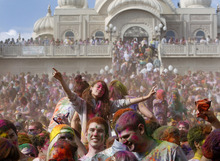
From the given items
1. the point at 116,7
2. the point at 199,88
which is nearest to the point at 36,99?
the point at 199,88

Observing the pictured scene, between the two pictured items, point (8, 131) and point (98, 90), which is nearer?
point (8, 131)

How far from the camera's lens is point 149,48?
1133 inches

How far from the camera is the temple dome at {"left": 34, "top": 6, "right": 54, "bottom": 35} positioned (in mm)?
44875

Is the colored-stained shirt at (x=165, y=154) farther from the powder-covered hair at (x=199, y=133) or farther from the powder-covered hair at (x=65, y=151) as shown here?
the powder-covered hair at (x=199, y=133)

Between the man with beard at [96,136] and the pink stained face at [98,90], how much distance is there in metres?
0.78

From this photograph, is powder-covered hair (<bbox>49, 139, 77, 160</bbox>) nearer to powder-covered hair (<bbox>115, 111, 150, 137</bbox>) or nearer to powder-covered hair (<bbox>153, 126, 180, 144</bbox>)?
powder-covered hair (<bbox>115, 111, 150, 137</bbox>)

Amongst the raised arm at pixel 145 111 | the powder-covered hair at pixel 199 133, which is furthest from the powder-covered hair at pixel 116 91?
the powder-covered hair at pixel 199 133

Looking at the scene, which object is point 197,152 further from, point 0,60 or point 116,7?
point 116,7

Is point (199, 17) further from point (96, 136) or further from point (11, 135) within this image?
point (11, 135)

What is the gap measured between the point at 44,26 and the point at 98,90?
→ 132ft

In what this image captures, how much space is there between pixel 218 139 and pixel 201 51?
29974 mm

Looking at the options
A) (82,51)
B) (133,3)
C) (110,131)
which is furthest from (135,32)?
(110,131)

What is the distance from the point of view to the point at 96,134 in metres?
4.85

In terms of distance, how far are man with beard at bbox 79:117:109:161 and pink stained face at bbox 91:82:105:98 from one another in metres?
0.78
